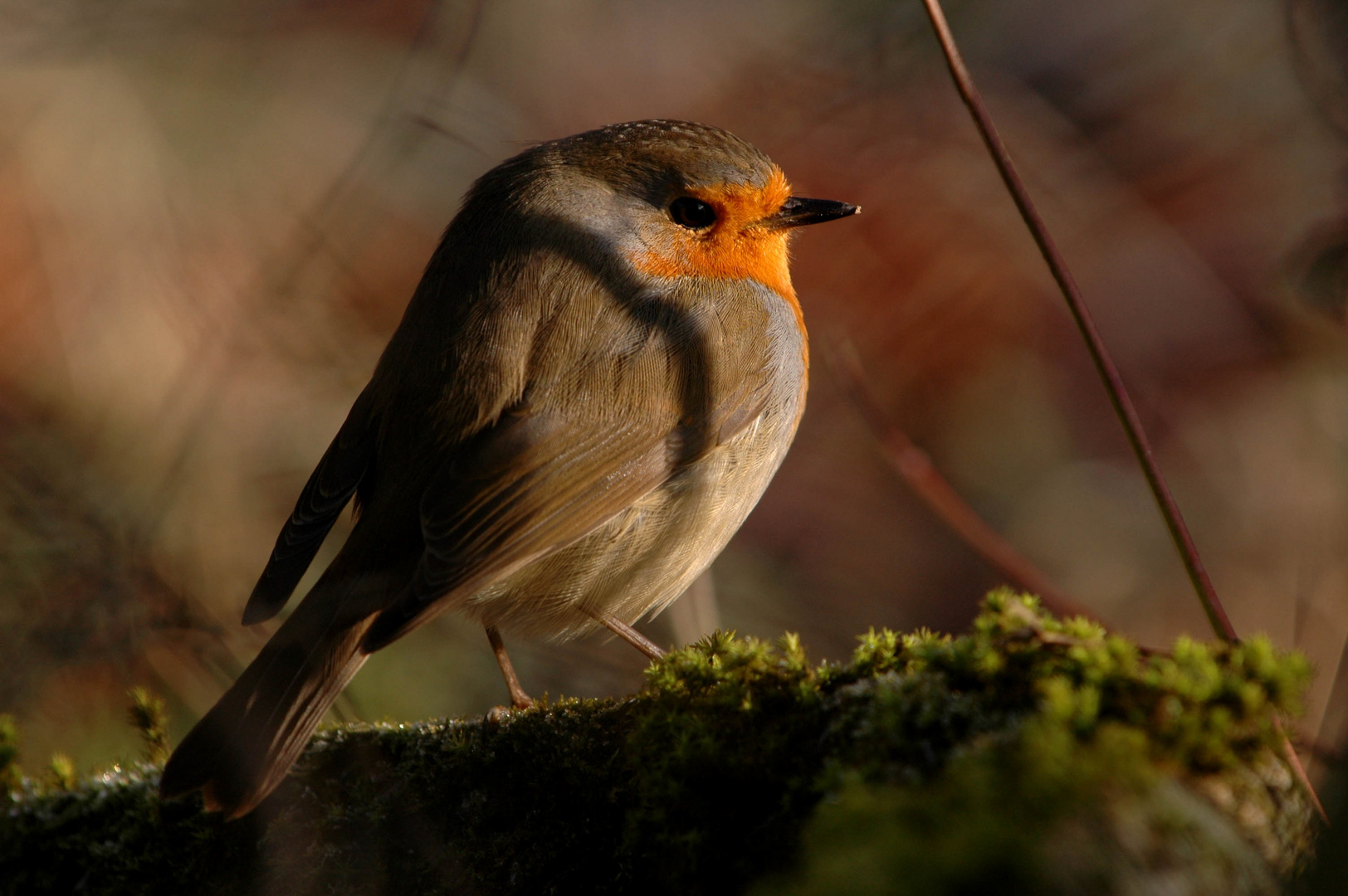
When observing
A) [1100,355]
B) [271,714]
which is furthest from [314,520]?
[1100,355]

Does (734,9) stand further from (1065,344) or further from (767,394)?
(767,394)

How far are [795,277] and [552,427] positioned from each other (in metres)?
4.04

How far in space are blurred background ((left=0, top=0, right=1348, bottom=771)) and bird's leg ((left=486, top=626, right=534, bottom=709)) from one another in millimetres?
1182

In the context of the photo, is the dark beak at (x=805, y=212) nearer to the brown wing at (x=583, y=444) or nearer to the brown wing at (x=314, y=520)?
the brown wing at (x=583, y=444)

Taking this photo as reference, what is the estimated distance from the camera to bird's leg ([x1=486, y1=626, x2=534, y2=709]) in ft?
8.43

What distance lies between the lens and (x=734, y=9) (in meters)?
6.65

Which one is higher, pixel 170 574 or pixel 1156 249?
pixel 1156 249

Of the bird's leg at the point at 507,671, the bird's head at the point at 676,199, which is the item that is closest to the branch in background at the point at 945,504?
the bird's head at the point at 676,199

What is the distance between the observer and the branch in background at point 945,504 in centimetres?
256

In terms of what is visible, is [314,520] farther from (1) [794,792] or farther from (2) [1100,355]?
(2) [1100,355]

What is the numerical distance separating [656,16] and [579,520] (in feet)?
17.7

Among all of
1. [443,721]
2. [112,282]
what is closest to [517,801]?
[443,721]

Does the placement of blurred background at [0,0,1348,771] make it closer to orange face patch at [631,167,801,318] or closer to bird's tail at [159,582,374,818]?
orange face patch at [631,167,801,318]

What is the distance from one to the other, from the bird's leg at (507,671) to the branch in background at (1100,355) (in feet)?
4.88
